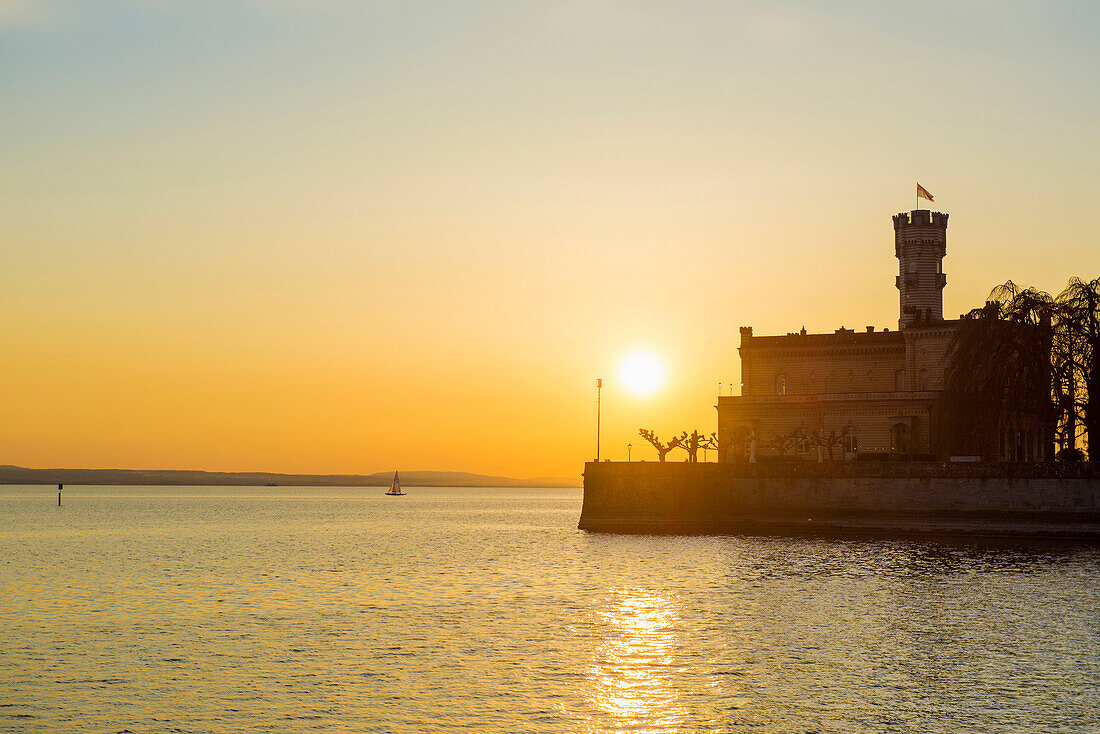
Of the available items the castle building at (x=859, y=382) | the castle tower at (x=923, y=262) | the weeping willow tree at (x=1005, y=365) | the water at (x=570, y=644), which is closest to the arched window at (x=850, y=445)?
the castle building at (x=859, y=382)

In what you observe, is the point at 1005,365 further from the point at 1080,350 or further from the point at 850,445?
the point at 850,445

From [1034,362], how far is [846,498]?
15248mm

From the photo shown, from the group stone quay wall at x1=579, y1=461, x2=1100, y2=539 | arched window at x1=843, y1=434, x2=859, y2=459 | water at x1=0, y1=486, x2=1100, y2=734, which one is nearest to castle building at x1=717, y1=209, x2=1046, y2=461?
arched window at x1=843, y1=434, x2=859, y2=459

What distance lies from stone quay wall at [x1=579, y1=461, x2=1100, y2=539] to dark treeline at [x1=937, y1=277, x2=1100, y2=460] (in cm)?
356

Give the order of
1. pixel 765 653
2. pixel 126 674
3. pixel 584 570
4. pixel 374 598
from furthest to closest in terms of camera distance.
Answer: pixel 584 570 → pixel 374 598 → pixel 765 653 → pixel 126 674

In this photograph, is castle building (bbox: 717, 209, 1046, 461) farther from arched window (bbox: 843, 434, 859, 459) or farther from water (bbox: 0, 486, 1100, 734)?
Answer: water (bbox: 0, 486, 1100, 734)

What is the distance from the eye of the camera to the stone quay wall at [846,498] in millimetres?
69875

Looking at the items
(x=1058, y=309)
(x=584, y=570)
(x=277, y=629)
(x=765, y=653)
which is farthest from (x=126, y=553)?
(x=1058, y=309)

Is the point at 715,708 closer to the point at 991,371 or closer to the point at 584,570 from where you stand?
the point at 584,570

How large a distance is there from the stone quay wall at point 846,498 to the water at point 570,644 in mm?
7188

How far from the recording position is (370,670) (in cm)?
2956

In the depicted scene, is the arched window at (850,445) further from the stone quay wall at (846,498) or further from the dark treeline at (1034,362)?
the dark treeline at (1034,362)

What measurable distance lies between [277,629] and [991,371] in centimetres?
4994

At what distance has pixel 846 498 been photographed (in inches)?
3009
